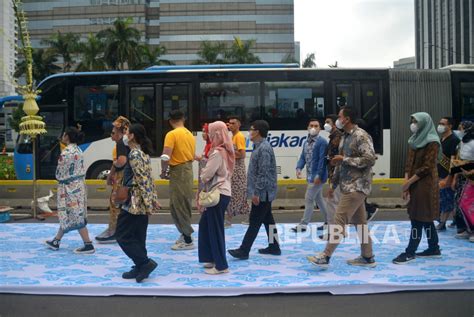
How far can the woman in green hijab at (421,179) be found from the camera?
6246 mm

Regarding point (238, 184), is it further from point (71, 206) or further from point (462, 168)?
point (462, 168)

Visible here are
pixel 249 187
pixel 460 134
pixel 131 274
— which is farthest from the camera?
pixel 460 134

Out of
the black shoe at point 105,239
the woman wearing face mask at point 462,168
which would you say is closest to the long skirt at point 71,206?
the black shoe at point 105,239

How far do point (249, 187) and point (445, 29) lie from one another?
61753 mm

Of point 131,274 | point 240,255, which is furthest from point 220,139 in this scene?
point 131,274

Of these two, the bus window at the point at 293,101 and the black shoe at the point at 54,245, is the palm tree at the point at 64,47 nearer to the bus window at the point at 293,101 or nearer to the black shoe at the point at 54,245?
the bus window at the point at 293,101

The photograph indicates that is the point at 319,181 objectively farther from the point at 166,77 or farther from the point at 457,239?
the point at 166,77

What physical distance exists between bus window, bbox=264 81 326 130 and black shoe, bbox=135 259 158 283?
8535 mm

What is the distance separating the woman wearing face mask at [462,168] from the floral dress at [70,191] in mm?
5322

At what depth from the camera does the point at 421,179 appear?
6367 mm

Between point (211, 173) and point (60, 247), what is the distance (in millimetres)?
2951

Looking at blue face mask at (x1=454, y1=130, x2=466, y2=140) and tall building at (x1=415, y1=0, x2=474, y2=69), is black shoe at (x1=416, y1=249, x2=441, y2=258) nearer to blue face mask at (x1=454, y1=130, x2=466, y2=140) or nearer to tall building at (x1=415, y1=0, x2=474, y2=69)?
blue face mask at (x1=454, y1=130, x2=466, y2=140)

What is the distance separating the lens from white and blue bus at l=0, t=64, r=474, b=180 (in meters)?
13.9

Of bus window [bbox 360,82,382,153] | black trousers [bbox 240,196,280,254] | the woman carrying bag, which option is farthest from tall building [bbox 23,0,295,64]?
the woman carrying bag
